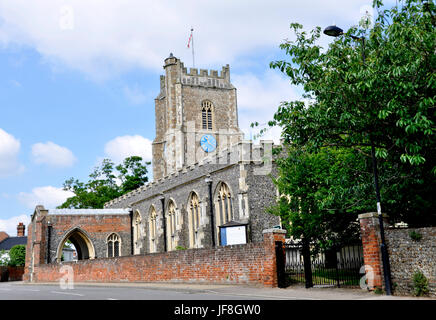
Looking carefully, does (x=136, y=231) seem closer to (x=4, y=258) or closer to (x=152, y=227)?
(x=152, y=227)

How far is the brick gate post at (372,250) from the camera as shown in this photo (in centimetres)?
1224

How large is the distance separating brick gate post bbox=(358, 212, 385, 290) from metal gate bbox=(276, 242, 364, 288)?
1497mm

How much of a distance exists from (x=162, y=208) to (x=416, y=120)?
2553cm

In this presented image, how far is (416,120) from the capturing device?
409 inches

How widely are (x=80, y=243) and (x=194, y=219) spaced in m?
13.3

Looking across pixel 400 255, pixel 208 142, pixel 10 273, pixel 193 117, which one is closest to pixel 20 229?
pixel 10 273

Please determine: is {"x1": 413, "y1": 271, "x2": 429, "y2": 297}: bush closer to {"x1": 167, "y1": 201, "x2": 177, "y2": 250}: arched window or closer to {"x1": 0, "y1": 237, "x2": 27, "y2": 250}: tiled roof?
{"x1": 167, "y1": 201, "x2": 177, "y2": 250}: arched window

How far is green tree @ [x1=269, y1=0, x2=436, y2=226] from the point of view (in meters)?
10.8

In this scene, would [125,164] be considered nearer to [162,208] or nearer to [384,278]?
[162,208]

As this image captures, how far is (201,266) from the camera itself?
18.0 m

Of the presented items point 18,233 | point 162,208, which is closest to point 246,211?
point 162,208

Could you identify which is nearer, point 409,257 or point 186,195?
point 409,257

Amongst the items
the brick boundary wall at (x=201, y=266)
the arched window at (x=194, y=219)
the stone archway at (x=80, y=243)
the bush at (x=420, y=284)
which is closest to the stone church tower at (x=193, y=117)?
the stone archway at (x=80, y=243)

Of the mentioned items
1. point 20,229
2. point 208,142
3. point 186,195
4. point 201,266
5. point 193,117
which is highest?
point 193,117
